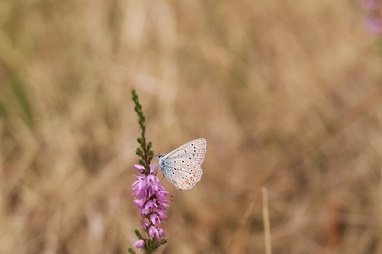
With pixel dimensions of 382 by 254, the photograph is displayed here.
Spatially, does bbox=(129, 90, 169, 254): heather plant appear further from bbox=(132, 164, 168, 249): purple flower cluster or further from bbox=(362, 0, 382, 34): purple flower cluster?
bbox=(362, 0, 382, 34): purple flower cluster

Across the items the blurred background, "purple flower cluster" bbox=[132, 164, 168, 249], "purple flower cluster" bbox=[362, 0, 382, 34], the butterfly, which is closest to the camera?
"purple flower cluster" bbox=[132, 164, 168, 249]

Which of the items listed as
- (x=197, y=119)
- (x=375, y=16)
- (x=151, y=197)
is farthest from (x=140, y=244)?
(x=197, y=119)

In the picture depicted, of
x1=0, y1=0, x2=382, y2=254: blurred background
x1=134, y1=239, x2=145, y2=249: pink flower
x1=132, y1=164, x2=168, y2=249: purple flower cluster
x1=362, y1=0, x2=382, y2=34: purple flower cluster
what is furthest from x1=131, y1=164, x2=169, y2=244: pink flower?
x1=362, y1=0, x2=382, y2=34: purple flower cluster

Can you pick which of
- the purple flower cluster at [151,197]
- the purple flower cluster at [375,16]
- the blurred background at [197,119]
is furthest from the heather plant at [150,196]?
the purple flower cluster at [375,16]

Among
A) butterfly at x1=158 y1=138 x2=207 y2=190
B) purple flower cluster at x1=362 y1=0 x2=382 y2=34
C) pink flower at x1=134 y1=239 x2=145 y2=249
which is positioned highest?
purple flower cluster at x1=362 y1=0 x2=382 y2=34

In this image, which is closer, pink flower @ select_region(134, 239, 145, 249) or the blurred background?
pink flower @ select_region(134, 239, 145, 249)

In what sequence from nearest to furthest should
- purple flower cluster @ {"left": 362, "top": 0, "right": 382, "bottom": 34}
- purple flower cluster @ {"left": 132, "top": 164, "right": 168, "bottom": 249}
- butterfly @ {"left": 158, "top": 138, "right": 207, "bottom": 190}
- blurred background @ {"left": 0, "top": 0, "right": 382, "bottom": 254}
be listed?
purple flower cluster @ {"left": 132, "top": 164, "right": 168, "bottom": 249} < butterfly @ {"left": 158, "top": 138, "right": 207, "bottom": 190} < purple flower cluster @ {"left": 362, "top": 0, "right": 382, "bottom": 34} < blurred background @ {"left": 0, "top": 0, "right": 382, "bottom": 254}

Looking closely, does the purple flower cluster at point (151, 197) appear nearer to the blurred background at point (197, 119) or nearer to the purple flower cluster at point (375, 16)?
the blurred background at point (197, 119)
